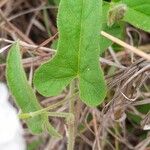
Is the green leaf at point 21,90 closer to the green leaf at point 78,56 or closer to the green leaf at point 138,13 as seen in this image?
the green leaf at point 78,56

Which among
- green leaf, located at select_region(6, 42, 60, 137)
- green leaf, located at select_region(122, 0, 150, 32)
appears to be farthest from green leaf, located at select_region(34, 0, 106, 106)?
green leaf, located at select_region(122, 0, 150, 32)

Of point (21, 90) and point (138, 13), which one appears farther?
point (138, 13)

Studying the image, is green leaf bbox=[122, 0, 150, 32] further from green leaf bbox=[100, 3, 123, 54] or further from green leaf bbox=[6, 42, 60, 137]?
green leaf bbox=[6, 42, 60, 137]

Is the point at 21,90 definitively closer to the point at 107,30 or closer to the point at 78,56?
the point at 78,56

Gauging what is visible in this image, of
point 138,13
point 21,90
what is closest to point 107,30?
point 138,13

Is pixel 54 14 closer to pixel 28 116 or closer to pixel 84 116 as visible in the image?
pixel 84 116

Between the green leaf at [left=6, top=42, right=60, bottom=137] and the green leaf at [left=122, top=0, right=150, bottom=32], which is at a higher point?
the green leaf at [left=122, top=0, right=150, bottom=32]

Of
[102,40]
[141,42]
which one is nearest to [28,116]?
[102,40]
